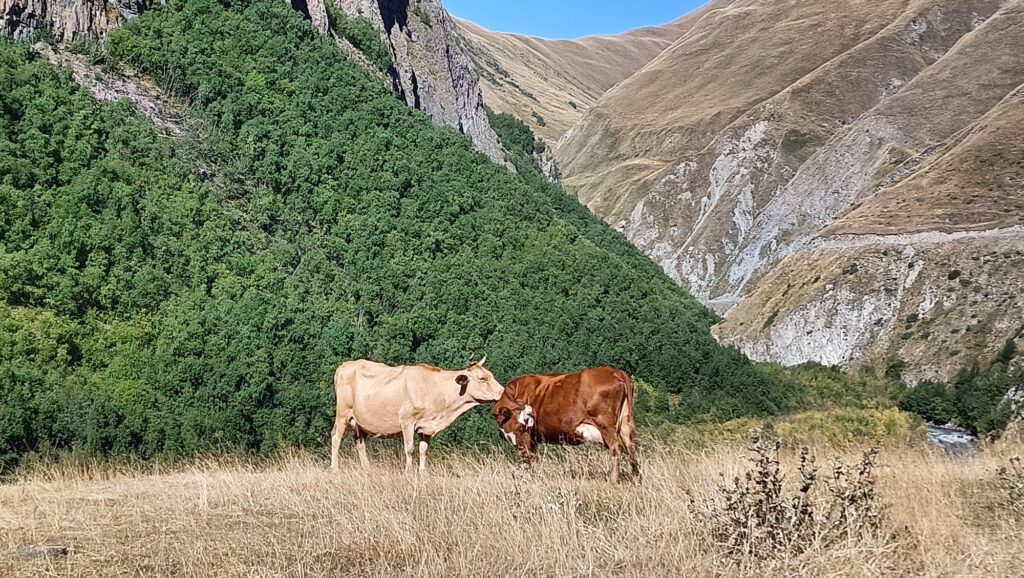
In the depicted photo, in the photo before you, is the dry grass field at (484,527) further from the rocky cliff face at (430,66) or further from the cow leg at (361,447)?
the rocky cliff face at (430,66)

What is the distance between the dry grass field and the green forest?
25.6 meters

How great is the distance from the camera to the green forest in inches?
1869

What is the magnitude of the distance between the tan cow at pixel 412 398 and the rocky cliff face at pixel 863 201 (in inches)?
3071

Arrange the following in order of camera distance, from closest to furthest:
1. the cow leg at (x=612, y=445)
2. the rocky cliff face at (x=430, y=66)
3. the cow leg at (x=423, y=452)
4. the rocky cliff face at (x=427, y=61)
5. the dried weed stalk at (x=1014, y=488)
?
the dried weed stalk at (x=1014, y=488)
the cow leg at (x=612, y=445)
the cow leg at (x=423, y=452)
the rocky cliff face at (x=427, y=61)
the rocky cliff face at (x=430, y=66)

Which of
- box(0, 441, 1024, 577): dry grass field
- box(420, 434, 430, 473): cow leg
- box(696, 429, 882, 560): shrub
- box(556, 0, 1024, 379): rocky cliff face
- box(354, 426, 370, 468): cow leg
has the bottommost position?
box(354, 426, 370, 468): cow leg

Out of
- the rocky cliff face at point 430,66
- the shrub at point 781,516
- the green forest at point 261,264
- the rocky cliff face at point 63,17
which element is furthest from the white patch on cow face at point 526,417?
the rocky cliff face at point 430,66

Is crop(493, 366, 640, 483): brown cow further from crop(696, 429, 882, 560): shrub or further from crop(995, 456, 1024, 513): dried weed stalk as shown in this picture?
crop(995, 456, 1024, 513): dried weed stalk

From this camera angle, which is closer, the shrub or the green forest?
the shrub

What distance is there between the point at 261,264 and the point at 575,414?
53347 millimetres

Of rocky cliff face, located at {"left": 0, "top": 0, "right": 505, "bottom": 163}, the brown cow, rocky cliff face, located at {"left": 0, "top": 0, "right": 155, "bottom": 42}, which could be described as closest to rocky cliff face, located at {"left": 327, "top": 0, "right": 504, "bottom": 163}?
rocky cliff face, located at {"left": 0, "top": 0, "right": 505, "bottom": 163}

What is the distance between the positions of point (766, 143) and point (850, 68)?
105 feet

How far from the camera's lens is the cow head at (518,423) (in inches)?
460

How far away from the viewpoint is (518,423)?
11.8 meters

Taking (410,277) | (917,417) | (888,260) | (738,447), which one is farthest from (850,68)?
(738,447)
